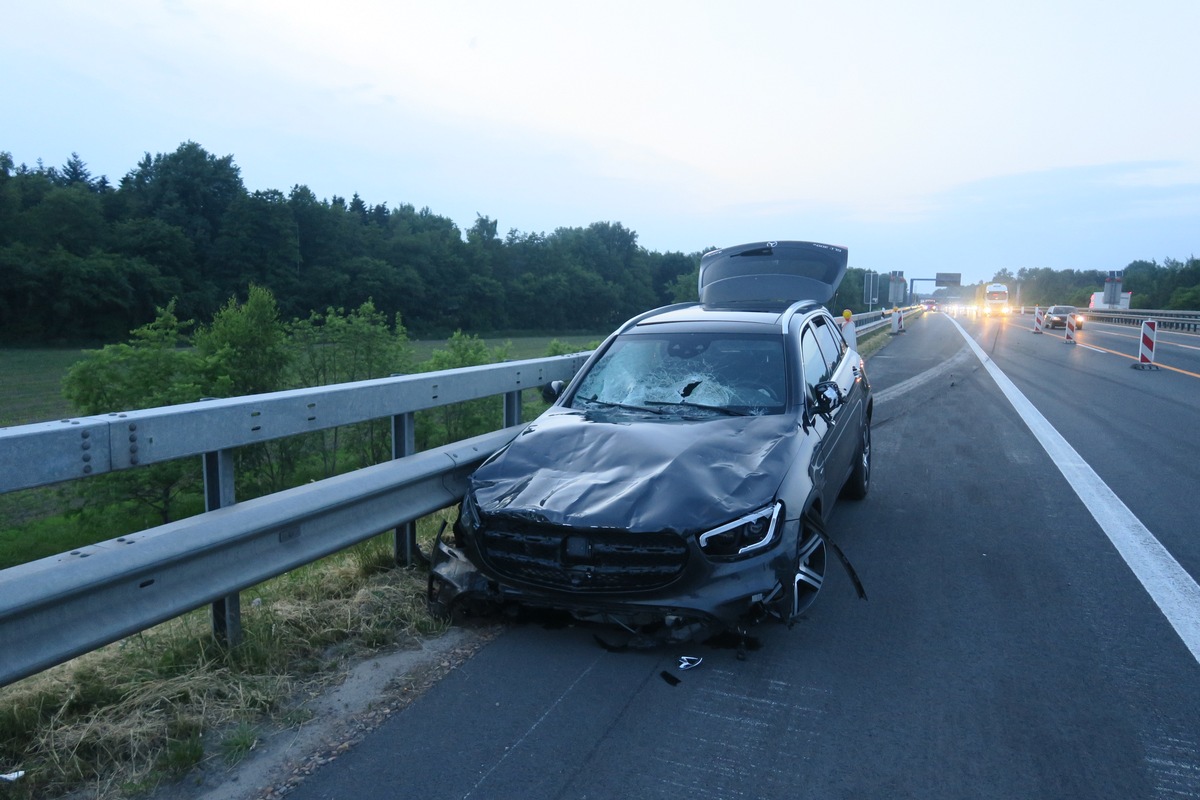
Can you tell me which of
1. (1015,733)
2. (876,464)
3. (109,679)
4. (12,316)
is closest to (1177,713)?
(1015,733)

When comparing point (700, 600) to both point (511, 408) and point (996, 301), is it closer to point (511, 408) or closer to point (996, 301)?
point (511, 408)

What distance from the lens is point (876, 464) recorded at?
30.0 ft

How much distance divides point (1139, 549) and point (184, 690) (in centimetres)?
585

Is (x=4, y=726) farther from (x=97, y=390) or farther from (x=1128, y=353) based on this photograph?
(x=1128, y=353)

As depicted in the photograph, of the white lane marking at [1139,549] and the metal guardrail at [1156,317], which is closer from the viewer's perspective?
the white lane marking at [1139,549]

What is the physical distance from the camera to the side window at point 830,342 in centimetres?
691

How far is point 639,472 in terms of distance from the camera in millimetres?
4422

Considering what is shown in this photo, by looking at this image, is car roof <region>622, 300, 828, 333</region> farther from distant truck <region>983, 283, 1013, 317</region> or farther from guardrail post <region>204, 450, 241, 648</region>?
distant truck <region>983, 283, 1013, 317</region>

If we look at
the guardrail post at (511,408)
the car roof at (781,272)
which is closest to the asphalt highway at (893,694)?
the guardrail post at (511,408)

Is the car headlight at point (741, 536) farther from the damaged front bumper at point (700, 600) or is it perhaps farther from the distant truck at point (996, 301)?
the distant truck at point (996, 301)

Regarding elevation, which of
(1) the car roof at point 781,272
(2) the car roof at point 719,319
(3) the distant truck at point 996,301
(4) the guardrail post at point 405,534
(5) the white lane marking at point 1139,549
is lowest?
(5) the white lane marking at point 1139,549

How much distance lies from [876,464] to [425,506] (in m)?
5.71

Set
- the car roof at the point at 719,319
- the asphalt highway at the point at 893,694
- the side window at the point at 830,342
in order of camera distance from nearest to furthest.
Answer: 1. the asphalt highway at the point at 893,694
2. the car roof at the point at 719,319
3. the side window at the point at 830,342

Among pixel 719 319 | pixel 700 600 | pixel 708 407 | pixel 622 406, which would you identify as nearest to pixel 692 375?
pixel 708 407
